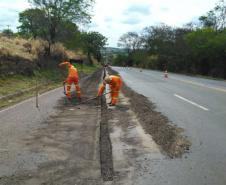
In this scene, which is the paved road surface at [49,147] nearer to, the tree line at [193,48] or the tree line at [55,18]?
the tree line at [55,18]

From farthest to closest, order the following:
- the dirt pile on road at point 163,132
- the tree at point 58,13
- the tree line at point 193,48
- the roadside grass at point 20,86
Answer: the tree line at point 193,48
the tree at point 58,13
the roadside grass at point 20,86
the dirt pile on road at point 163,132

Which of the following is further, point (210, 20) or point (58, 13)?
point (210, 20)

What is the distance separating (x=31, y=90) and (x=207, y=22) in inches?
2065

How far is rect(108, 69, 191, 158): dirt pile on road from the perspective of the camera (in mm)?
7797

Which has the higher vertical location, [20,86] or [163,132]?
[163,132]

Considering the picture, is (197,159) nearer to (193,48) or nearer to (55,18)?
(55,18)

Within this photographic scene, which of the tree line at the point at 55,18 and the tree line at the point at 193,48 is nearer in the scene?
the tree line at the point at 55,18

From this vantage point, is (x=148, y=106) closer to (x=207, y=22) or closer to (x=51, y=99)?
(x=51, y=99)

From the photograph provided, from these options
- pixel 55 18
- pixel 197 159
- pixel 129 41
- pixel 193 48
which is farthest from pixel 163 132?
pixel 129 41

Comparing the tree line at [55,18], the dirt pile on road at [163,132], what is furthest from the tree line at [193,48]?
the dirt pile on road at [163,132]

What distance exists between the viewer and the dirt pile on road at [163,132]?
7797 mm

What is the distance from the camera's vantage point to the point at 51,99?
1744 centimetres

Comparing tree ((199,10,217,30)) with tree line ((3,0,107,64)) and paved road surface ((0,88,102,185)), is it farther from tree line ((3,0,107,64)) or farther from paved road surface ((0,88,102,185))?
paved road surface ((0,88,102,185))

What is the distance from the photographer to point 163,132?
9.48 metres
